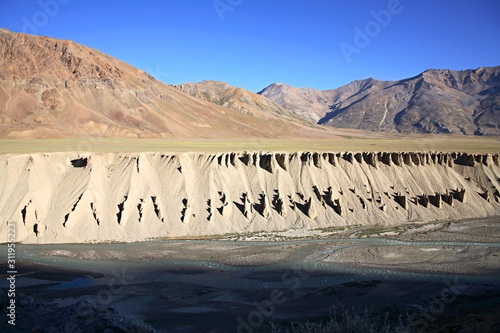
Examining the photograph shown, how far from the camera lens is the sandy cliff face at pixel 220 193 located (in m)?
27.5

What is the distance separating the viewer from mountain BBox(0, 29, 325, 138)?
88938mm

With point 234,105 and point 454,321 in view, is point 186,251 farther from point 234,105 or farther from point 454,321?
point 234,105

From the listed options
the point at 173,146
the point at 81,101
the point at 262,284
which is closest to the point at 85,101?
the point at 81,101

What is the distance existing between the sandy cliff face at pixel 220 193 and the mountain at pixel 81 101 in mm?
57554

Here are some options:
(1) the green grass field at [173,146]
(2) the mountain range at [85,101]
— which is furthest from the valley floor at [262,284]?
(2) the mountain range at [85,101]

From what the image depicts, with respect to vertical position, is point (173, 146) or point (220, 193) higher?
point (173, 146)

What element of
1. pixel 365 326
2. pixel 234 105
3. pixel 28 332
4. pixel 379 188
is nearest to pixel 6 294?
pixel 28 332

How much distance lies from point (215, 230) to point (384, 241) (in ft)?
41.3

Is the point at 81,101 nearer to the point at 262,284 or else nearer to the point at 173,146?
the point at 173,146

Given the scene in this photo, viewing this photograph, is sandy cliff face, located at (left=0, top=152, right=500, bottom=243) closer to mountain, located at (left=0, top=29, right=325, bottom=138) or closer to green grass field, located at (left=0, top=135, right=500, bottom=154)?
green grass field, located at (left=0, top=135, right=500, bottom=154)

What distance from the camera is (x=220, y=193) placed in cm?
3241

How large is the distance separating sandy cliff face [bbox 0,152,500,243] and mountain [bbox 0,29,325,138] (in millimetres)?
57554

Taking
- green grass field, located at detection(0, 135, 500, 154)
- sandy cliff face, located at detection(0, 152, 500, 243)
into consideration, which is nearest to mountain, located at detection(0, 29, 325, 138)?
green grass field, located at detection(0, 135, 500, 154)

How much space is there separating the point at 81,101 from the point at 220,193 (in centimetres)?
8551
